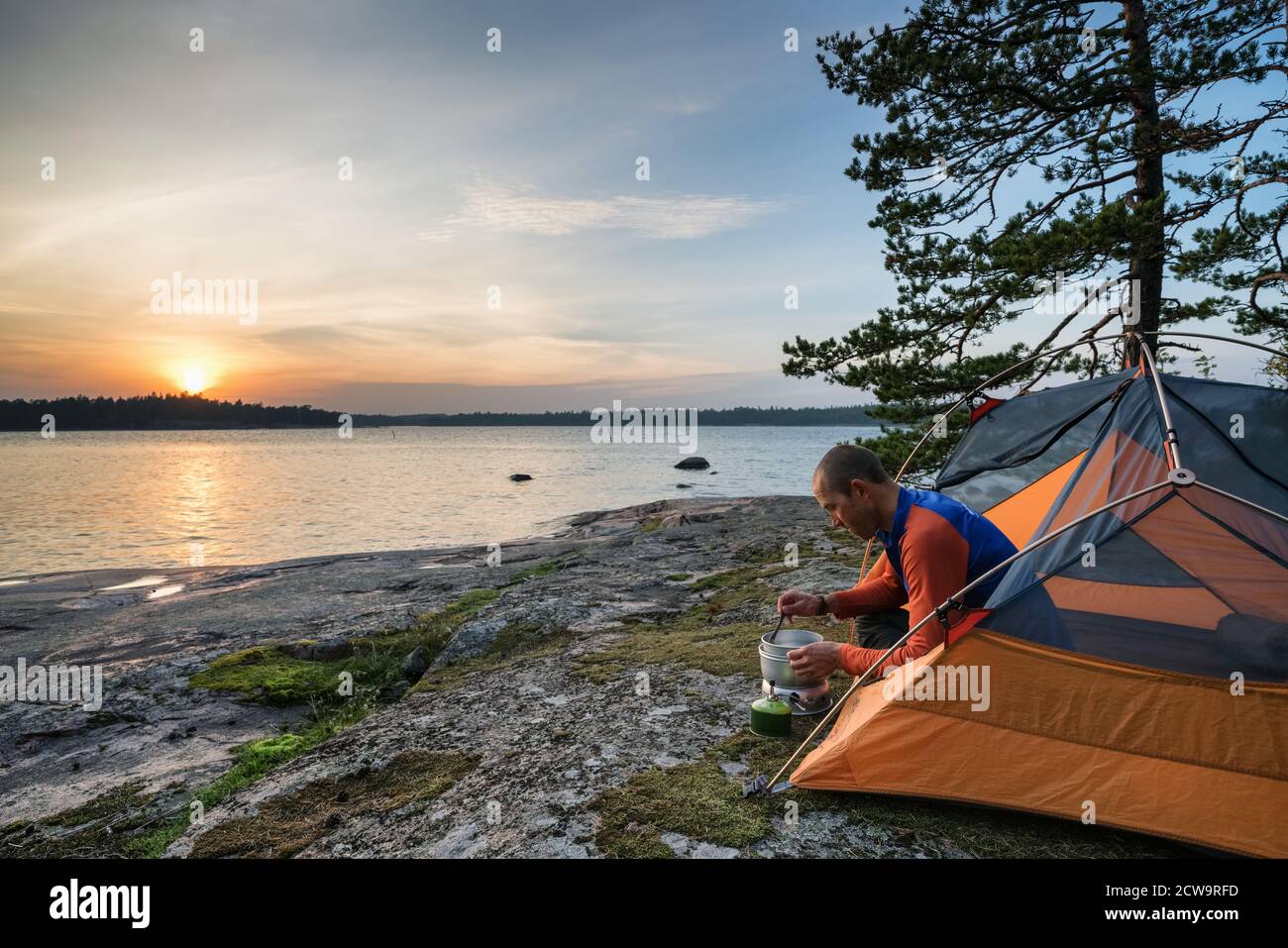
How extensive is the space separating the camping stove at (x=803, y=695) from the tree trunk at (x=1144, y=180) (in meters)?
7.60

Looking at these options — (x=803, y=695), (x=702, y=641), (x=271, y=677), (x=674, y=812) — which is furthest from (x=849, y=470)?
(x=271, y=677)

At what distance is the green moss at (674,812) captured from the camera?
3.17 m

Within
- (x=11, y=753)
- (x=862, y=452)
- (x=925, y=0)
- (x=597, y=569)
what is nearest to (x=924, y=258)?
(x=925, y=0)

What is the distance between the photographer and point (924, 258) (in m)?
10.3

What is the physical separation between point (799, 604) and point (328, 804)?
10.2 ft

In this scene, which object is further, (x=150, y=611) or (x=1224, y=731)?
(x=150, y=611)

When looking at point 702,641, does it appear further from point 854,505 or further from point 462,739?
point 854,505

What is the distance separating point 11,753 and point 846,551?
9527 millimetres

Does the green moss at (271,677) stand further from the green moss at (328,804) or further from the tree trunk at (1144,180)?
the tree trunk at (1144,180)

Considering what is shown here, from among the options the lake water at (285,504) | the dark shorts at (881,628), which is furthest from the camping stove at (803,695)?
the lake water at (285,504)

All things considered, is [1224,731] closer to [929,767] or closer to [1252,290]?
[929,767]

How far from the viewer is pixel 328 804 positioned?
399 cm

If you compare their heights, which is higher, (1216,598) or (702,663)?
(1216,598)
